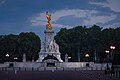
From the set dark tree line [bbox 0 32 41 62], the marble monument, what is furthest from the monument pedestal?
dark tree line [bbox 0 32 41 62]

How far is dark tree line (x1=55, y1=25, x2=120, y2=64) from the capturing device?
104438 mm

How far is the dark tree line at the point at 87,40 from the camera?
343 ft

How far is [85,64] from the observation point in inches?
3627

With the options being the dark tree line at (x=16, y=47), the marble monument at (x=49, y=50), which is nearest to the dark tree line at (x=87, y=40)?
the dark tree line at (x=16, y=47)

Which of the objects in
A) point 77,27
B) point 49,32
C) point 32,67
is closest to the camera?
point 32,67

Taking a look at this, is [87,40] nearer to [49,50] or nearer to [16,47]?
[49,50]

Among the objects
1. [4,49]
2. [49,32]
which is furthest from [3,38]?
[49,32]

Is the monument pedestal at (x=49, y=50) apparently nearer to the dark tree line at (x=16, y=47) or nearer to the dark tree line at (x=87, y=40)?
the dark tree line at (x=16, y=47)

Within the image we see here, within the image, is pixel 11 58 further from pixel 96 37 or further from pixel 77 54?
pixel 96 37

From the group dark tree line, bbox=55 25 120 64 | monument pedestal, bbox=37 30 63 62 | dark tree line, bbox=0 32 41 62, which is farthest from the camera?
dark tree line, bbox=0 32 41 62

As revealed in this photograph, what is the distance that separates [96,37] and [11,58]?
101ft

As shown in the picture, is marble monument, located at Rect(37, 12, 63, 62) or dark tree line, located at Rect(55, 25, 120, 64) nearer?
marble monument, located at Rect(37, 12, 63, 62)

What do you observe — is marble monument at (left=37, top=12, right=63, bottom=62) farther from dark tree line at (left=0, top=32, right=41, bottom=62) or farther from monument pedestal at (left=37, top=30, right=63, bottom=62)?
dark tree line at (left=0, top=32, right=41, bottom=62)

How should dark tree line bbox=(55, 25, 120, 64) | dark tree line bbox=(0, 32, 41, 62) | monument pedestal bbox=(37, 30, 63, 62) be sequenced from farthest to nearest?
dark tree line bbox=(0, 32, 41, 62) → dark tree line bbox=(55, 25, 120, 64) → monument pedestal bbox=(37, 30, 63, 62)
